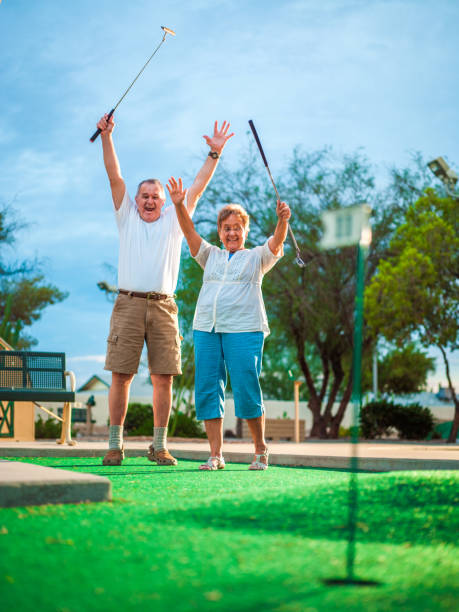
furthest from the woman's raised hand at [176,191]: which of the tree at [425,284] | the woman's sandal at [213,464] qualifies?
the tree at [425,284]

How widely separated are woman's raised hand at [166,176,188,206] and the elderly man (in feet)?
1.03

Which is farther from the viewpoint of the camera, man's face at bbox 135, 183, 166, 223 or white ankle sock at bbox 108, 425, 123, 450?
man's face at bbox 135, 183, 166, 223

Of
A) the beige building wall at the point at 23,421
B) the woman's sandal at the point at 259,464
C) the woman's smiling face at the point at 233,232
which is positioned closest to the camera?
the woman's sandal at the point at 259,464

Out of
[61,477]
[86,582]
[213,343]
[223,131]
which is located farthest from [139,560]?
[223,131]

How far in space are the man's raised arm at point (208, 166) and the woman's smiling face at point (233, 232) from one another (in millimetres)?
368

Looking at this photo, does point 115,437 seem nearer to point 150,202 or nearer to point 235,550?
point 150,202

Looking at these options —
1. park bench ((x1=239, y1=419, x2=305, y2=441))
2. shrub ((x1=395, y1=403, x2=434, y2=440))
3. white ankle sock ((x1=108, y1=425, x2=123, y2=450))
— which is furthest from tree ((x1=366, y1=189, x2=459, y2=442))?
white ankle sock ((x1=108, y1=425, x2=123, y2=450))

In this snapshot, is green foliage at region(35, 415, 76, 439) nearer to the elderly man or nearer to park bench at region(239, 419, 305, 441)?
park bench at region(239, 419, 305, 441)

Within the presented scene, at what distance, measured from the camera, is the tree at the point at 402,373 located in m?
39.0

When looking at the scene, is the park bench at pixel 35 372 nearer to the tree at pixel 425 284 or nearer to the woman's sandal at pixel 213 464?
the woman's sandal at pixel 213 464

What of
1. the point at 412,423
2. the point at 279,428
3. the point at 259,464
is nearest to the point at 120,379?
the point at 259,464

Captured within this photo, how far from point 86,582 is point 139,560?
0.25 metres

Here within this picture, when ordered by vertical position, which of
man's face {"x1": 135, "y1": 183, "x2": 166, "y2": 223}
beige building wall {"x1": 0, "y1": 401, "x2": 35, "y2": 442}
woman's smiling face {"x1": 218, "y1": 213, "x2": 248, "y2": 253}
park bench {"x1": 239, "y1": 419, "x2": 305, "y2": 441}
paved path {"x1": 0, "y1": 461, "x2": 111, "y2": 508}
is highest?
man's face {"x1": 135, "y1": 183, "x2": 166, "y2": 223}

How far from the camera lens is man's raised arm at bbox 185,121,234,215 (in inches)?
217
